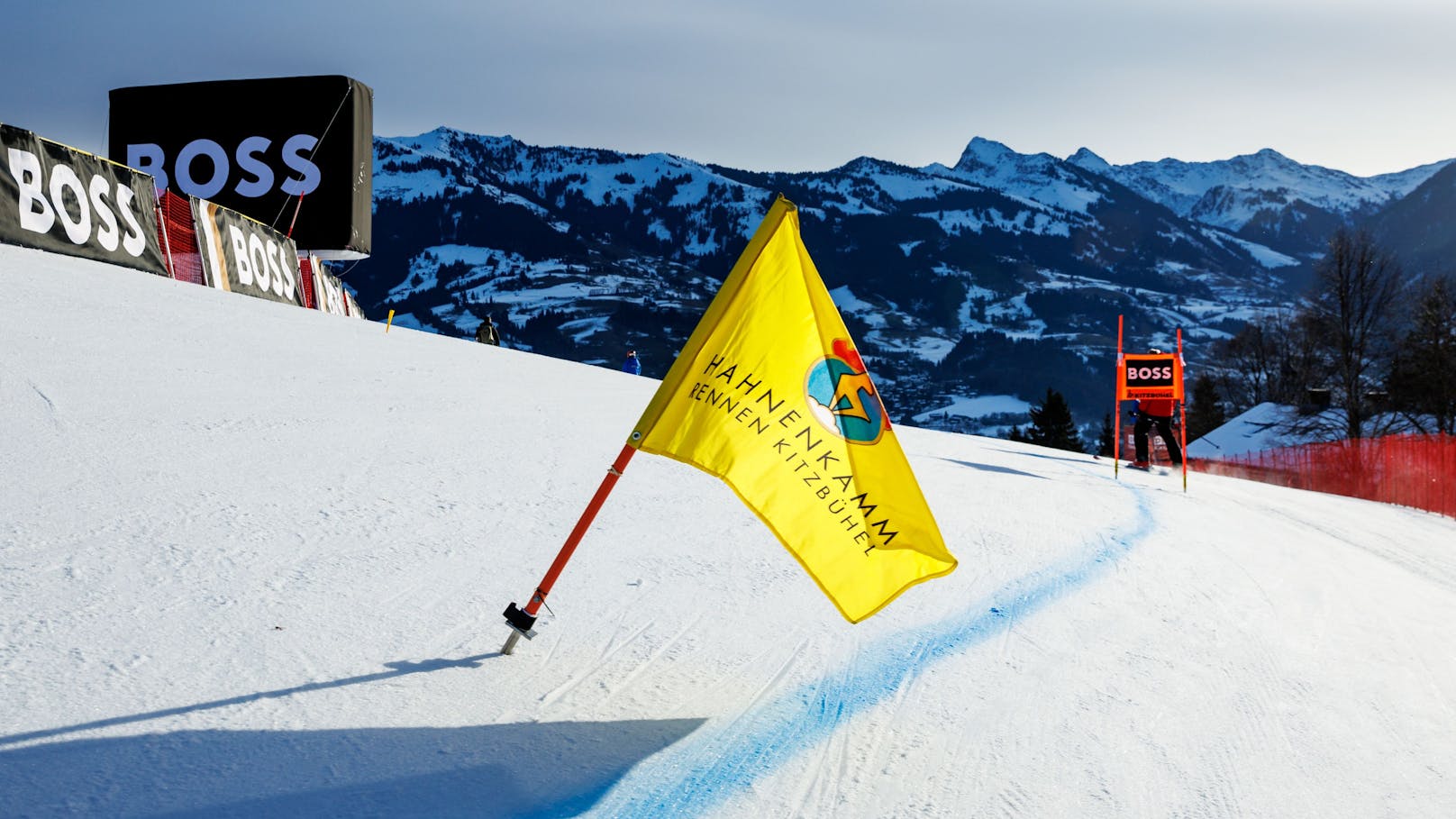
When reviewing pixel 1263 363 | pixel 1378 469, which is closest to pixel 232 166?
pixel 1378 469

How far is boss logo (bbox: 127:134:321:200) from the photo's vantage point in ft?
69.5

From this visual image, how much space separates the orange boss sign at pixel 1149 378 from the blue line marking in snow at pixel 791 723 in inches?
344

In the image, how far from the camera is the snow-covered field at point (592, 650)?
2.71 m

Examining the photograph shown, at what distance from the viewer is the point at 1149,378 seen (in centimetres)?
1306

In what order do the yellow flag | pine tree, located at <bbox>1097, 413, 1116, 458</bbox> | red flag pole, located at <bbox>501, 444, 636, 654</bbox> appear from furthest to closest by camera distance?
pine tree, located at <bbox>1097, 413, 1116, 458</bbox> → red flag pole, located at <bbox>501, 444, 636, 654</bbox> → the yellow flag

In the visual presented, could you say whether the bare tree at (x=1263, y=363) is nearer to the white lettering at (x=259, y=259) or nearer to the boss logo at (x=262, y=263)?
the boss logo at (x=262, y=263)

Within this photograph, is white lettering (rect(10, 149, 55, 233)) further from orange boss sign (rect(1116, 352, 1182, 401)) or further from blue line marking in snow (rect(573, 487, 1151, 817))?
orange boss sign (rect(1116, 352, 1182, 401))

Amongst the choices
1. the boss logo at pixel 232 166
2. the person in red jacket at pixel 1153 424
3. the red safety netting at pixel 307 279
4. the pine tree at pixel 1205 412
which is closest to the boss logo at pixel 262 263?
the red safety netting at pixel 307 279

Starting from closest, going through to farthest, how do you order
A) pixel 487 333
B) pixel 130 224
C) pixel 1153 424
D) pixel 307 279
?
pixel 130 224
pixel 1153 424
pixel 307 279
pixel 487 333

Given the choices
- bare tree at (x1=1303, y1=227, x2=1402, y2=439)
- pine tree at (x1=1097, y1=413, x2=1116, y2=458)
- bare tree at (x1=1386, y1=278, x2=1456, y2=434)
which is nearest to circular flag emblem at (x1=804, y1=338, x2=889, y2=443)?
bare tree at (x1=1386, y1=278, x2=1456, y2=434)

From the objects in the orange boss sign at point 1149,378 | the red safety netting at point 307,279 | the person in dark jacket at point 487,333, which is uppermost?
the red safety netting at point 307,279

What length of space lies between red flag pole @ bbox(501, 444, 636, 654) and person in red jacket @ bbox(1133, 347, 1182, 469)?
11610 millimetres

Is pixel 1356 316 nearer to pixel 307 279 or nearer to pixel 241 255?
pixel 307 279

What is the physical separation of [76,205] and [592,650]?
11.7m
